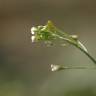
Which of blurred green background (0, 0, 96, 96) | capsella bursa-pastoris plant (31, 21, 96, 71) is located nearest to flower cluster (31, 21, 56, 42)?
capsella bursa-pastoris plant (31, 21, 96, 71)

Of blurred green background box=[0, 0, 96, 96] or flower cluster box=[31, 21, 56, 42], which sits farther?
blurred green background box=[0, 0, 96, 96]

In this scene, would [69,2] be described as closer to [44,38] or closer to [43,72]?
[43,72]

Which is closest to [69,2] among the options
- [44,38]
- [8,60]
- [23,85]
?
[8,60]

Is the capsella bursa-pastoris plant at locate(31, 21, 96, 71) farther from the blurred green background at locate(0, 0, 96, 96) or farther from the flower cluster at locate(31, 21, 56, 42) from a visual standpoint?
the blurred green background at locate(0, 0, 96, 96)

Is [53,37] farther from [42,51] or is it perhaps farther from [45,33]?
[42,51]

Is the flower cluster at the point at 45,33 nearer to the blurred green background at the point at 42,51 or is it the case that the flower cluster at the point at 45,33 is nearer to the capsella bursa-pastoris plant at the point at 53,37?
the capsella bursa-pastoris plant at the point at 53,37

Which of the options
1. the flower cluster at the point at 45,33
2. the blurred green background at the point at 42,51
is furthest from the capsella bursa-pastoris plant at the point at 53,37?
the blurred green background at the point at 42,51

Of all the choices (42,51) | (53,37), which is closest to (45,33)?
(53,37)

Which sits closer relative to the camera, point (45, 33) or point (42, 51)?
point (45, 33)

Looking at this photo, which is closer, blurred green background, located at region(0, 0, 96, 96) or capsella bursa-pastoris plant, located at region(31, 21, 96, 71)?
capsella bursa-pastoris plant, located at region(31, 21, 96, 71)
